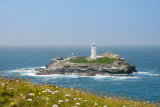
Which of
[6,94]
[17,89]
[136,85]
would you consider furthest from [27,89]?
[136,85]

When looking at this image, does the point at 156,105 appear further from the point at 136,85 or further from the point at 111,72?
the point at 111,72

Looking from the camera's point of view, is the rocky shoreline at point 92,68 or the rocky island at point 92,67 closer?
the rocky shoreline at point 92,68

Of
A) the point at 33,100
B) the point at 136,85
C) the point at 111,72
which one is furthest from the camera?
the point at 111,72

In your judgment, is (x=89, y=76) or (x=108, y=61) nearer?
(x=89, y=76)

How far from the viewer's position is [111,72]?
12238 cm

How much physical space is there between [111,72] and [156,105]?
112m

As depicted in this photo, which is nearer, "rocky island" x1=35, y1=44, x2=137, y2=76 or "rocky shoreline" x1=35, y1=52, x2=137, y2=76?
"rocky shoreline" x1=35, y1=52, x2=137, y2=76

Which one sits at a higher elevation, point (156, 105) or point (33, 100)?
point (33, 100)

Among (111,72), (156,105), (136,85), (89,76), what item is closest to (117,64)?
(111,72)

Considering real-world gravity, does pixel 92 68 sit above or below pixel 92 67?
below

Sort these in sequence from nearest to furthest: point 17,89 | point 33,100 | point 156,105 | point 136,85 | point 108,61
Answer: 1. point 33,100
2. point 17,89
3. point 156,105
4. point 136,85
5. point 108,61

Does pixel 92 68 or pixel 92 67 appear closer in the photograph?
pixel 92 68

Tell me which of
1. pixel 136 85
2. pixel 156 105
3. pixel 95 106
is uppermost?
pixel 95 106

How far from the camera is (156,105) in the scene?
11.1m
